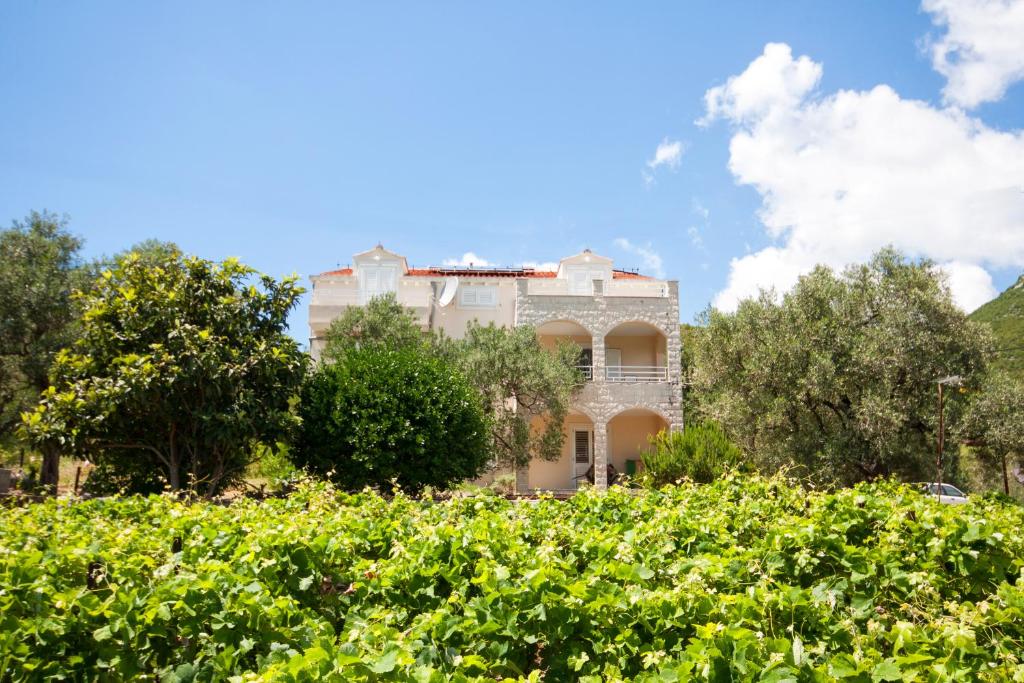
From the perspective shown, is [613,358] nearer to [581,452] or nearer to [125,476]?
[581,452]

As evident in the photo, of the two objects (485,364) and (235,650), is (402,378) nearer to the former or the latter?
(485,364)

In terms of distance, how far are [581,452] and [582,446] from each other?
0.79ft

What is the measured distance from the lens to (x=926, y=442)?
1728cm

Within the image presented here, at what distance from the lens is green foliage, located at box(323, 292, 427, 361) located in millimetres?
23828

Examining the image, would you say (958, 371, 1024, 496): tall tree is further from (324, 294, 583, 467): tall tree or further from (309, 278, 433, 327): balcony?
(309, 278, 433, 327): balcony

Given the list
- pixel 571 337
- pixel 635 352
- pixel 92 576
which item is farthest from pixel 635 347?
pixel 92 576

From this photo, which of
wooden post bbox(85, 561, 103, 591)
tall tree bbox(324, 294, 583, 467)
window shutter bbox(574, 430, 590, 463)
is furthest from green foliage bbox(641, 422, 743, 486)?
wooden post bbox(85, 561, 103, 591)

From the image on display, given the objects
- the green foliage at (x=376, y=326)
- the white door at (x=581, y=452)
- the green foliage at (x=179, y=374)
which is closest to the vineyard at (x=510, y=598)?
the green foliage at (x=179, y=374)

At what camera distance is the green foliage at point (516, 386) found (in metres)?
23.0

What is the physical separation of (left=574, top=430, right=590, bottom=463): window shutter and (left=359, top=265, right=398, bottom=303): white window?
942 cm

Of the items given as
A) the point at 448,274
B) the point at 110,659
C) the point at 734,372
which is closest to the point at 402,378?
the point at 734,372

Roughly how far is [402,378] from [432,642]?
38.9 ft

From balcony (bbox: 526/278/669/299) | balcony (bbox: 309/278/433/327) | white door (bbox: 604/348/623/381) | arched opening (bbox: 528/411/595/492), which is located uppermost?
balcony (bbox: 526/278/669/299)

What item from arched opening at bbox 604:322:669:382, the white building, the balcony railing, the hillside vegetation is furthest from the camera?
the hillside vegetation
